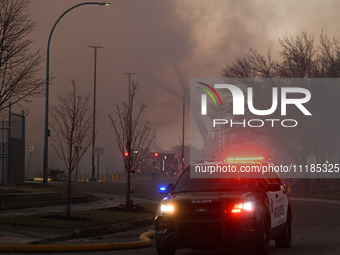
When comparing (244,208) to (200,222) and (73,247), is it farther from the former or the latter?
(73,247)

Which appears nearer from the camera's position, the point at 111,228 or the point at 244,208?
the point at 244,208

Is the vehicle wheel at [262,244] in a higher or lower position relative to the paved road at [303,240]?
higher

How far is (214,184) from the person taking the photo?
32.2ft

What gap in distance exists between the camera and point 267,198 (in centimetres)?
966

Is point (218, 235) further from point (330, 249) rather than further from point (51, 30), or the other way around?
point (51, 30)

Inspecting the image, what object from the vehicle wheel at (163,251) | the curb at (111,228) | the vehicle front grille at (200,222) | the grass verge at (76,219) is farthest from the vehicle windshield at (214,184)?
the grass verge at (76,219)

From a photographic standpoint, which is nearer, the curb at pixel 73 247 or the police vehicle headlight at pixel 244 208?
the police vehicle headlight at pixel 244 208

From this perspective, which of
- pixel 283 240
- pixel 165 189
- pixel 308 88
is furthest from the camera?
pixel 308 88

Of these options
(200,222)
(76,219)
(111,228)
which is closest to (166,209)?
(200,222)

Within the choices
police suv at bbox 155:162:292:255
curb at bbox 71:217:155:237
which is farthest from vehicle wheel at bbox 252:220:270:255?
curb at bbox 71:217:155:237

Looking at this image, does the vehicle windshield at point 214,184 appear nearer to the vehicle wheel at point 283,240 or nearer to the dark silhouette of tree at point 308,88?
the vehicle wheel at point 283,240

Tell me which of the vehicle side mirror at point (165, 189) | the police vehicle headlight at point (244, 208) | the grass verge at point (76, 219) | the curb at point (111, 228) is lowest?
the curb at point (111, 228)

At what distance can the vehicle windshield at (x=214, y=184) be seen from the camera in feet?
31.3

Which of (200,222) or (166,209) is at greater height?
(166,209)
